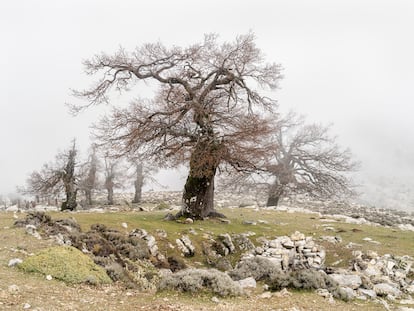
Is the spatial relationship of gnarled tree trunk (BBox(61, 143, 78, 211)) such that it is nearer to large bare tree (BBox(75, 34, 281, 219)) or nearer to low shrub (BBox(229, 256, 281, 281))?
large bare tree (BBox(75, 34, 281, 219))

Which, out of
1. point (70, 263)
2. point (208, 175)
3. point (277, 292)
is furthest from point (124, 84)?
point (277, 292)

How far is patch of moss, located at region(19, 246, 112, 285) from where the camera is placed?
466 inches

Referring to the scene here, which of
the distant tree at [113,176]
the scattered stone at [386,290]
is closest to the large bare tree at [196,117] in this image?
the scattered stone at [386,290]

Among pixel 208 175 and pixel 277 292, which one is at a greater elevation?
pixel 208 175

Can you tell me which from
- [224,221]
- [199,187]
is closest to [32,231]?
[199,187]

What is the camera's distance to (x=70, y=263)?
12.3 meters

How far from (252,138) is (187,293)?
14.5 m

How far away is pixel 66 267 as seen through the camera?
12078 mm

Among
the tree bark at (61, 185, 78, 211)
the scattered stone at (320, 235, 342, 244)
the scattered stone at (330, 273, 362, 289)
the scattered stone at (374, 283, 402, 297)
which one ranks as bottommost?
the scattered stone at (374, 283, 402, 297)

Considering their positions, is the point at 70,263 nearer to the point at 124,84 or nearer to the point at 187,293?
the point at 187,293

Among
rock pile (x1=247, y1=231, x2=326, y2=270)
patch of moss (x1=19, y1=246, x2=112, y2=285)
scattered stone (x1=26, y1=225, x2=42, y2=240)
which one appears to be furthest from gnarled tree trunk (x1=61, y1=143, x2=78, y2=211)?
patch of moss (x1=19, y1=246, x2=112, y2=285)

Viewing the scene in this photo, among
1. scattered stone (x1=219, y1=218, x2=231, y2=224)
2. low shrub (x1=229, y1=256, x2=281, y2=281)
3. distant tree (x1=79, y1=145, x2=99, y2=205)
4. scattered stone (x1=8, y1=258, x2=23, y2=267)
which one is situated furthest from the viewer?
distant tree (x1=79, y1=145, x2=99, y2=205)

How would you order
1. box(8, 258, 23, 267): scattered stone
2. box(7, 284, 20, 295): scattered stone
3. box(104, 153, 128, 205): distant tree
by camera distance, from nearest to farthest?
box(7, 284, 20, 295): scattered stone
box(8, 258, 23, 267): scattered stone
box(104, 153, 128, 205): distant tree

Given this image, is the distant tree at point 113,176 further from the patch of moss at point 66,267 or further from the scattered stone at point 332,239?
the patch of moss at point 66,267
